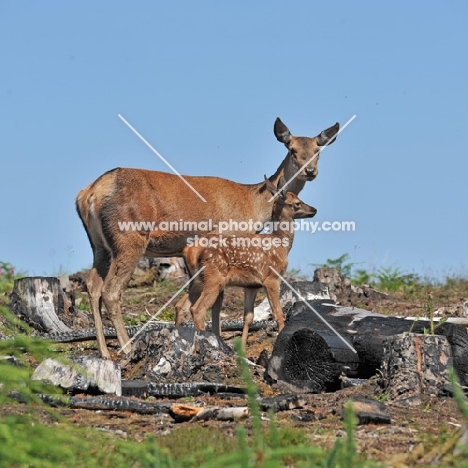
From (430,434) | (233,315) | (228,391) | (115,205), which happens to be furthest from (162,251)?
(430,434)

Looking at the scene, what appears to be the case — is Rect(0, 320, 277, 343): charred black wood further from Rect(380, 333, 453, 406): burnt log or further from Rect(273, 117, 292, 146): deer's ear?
Rect(380, 333, 453, 406): burnt log

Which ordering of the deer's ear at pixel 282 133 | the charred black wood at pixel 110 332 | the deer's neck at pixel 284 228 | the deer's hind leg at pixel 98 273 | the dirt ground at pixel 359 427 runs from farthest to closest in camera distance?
the deer's ear at pixel 282 133
the deer's neck at pixel 284 228
the deer's hind leg at pixel 98 273
the charred black wood at pixel 110 332
the dirt ground at pixel 359 427

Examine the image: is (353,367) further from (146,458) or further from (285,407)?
(146,458)

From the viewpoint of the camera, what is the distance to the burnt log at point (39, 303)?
39.2ft

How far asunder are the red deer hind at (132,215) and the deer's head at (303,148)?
777 millimetres

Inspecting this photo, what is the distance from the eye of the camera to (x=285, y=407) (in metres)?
6.79

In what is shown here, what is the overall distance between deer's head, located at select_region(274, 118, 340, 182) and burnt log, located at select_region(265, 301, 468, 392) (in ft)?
13.5

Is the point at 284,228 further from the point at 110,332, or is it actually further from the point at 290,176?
the point at 110,332

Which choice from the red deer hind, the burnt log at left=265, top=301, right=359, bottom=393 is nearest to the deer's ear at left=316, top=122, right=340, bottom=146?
the red deer hind

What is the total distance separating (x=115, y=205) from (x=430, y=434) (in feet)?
19.6

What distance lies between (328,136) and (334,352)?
571 cm

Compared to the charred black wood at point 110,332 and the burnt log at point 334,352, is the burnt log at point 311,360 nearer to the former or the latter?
the burnt log at point 334,352

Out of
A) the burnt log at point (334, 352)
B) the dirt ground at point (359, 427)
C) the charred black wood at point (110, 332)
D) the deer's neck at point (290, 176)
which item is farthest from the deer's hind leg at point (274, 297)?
the deer's neck at point (290, 176)

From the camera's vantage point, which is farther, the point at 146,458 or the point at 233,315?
the point at 233,315
